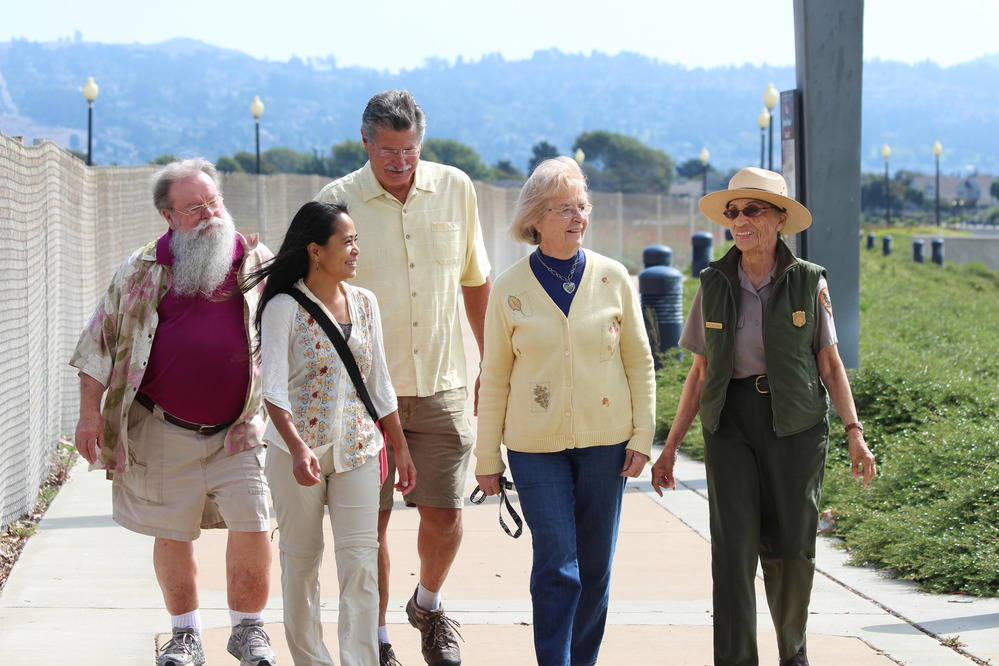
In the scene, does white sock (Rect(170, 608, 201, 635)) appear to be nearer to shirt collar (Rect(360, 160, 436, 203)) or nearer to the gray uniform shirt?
shirt collar (Rect(360, 160, 436, 203))

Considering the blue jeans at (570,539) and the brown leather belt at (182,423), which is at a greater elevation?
the brown leather belt at (182,423)

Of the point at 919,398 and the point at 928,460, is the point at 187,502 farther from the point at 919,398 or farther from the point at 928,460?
the point at 919,398

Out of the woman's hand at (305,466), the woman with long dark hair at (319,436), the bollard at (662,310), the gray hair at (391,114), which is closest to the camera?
the woman's hand at (305,466)

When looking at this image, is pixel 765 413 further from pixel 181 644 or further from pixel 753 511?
pixel 181 644

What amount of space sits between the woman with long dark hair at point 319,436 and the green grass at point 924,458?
284cm

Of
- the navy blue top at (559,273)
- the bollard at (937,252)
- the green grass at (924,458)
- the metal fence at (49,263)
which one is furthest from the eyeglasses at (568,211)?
the bollard at (937,252)

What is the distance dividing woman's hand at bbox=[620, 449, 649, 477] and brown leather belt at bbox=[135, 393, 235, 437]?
4.60ft

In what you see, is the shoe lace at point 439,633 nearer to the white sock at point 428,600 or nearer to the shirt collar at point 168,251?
the white sock at point 428,600

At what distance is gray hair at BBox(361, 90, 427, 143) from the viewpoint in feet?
16.2

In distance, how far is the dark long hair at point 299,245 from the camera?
4.49 meters

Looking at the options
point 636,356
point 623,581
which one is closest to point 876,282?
point 623,581

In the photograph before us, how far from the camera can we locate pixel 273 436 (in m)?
4.41

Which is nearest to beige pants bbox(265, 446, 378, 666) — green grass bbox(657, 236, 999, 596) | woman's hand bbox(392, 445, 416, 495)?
woman's hand bbox(392, 445, 416, 495)

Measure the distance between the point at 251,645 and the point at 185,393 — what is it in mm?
908
